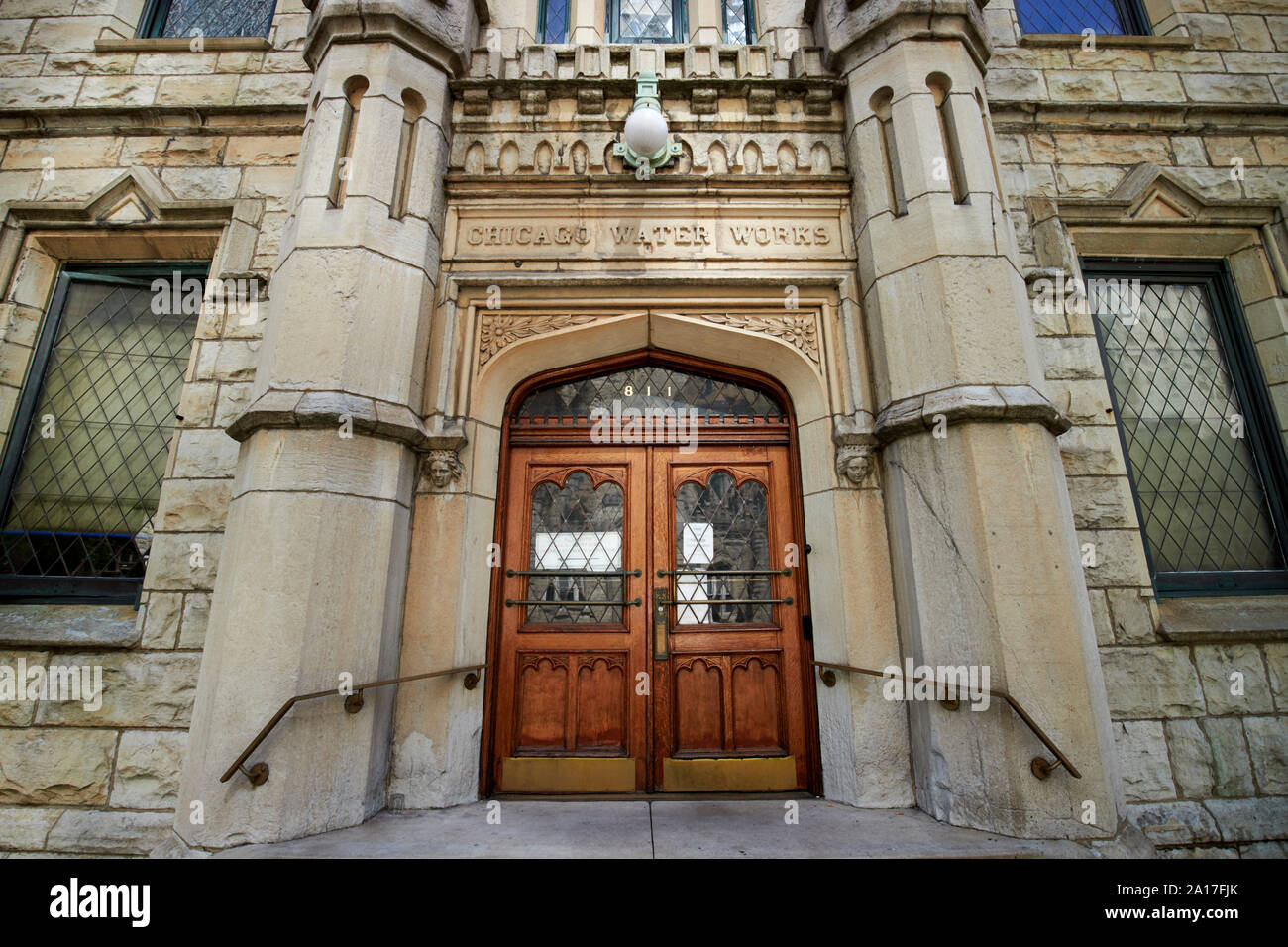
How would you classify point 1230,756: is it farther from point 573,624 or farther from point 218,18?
point 218,18

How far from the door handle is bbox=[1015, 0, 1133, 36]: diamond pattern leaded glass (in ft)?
21.5

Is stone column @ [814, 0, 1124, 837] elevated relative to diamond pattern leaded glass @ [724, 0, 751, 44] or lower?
lower

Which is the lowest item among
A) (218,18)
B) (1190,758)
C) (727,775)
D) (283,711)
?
(727,775)

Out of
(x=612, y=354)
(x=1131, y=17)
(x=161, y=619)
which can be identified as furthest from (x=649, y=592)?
(x=1131, y=17)

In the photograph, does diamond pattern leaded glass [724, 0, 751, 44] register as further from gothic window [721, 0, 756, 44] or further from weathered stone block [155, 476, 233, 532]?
weathered stone block [155, 476, 233, 532]

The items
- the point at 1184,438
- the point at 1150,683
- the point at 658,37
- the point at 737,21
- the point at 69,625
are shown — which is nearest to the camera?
the point at 1150,683

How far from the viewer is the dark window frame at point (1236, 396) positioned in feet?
→ 14.4

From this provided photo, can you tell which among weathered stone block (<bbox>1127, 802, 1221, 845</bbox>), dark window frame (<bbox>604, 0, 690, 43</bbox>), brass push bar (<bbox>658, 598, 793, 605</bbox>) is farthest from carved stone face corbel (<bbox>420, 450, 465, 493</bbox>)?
weathered stone block (<bbox>1127, 802, 1221, 845</bbox>)

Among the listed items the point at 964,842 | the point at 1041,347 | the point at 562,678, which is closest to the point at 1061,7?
the point at 1041,347

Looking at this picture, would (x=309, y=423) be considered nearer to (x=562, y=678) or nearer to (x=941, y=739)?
(x=562, y=678)

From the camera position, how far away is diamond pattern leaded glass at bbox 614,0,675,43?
18.6 ft

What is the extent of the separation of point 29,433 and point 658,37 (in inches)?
256

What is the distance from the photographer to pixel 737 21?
575 cm

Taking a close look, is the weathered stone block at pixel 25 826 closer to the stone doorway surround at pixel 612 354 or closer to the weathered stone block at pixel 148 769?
the weathered stone block at pixel 148 769
